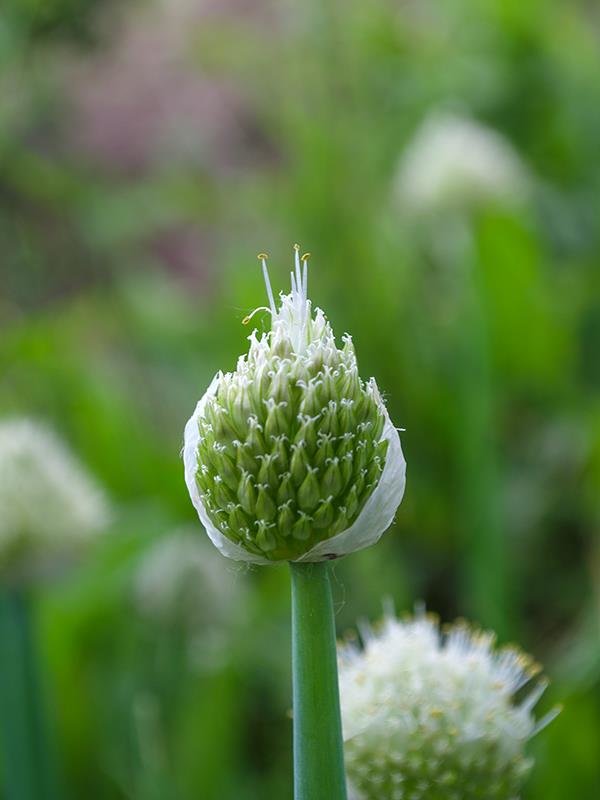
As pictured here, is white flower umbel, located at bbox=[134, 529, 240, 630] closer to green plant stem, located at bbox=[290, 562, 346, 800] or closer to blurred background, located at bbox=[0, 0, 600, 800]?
blurred background, located at bbox=[0, 0, 600, 800]

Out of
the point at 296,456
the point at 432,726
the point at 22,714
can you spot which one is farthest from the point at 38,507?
the point at 296,456

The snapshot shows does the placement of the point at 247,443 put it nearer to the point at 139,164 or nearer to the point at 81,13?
the point at 81,13

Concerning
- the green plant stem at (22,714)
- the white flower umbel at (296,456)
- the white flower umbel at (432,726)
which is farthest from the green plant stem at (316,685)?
the green plant stem at (22,714)

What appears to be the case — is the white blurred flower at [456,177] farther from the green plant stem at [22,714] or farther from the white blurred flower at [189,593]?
the green plant stem at [22,714]

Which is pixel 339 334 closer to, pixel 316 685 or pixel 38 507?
pixel 38 507

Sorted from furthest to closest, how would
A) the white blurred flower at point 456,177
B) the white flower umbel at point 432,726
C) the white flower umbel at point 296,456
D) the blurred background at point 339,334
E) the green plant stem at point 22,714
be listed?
the white blurred flower at point 456,177
the blurred background at point 339,334
the green plant stem at point 22,714
the white flower umbel at point 432,726
the white flower umbel at point 296,456

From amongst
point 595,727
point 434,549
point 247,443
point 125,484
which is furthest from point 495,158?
point 247,443

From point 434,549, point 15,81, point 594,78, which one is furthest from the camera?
point 594,78
